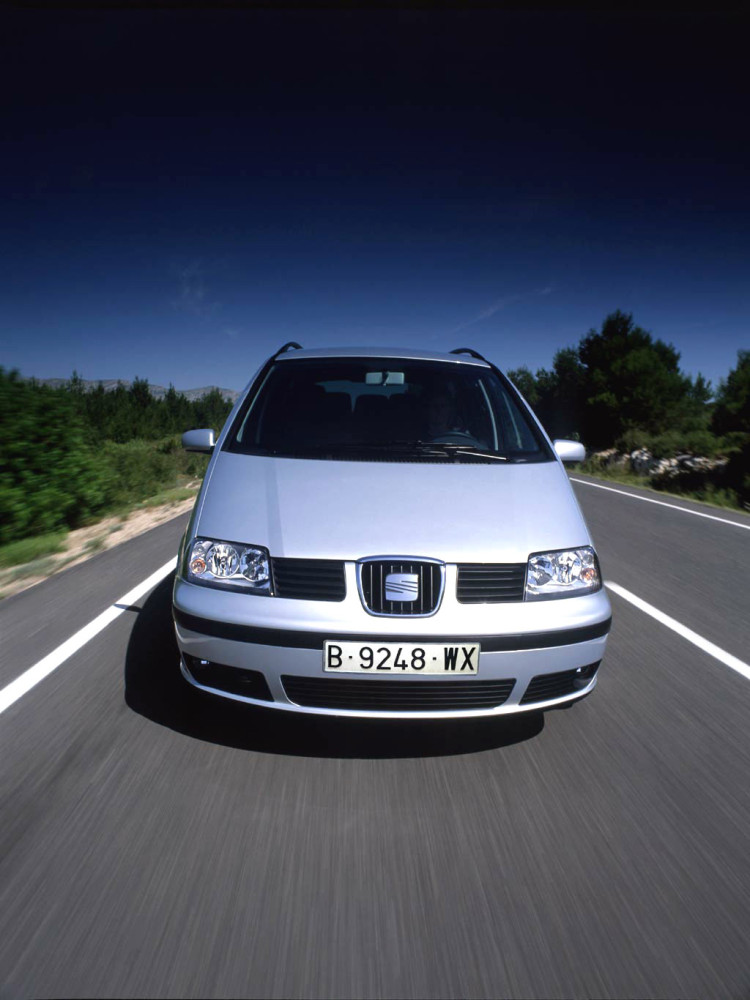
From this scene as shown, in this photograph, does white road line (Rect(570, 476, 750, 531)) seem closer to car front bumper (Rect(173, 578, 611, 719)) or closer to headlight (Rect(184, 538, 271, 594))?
car front bumper (Rect(173, 578, 611, 719))

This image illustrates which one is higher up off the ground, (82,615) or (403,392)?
(403,392)

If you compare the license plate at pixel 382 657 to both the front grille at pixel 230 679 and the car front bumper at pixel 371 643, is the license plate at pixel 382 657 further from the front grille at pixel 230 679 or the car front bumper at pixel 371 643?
the front grille at pixel 230 679

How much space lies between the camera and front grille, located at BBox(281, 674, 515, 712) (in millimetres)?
2406

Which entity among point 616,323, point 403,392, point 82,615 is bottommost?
point 82,615

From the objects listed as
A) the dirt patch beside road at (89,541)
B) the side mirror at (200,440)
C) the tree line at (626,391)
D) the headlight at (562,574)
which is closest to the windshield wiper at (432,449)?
the headlight at (562,574)

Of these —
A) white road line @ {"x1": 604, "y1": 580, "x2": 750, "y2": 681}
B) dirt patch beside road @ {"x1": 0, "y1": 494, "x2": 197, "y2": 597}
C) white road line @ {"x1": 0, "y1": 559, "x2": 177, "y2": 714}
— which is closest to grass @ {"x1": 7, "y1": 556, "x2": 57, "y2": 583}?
dirt patch beside road @ {"x1": 0, "y1": 494, "x2": 197, "y2": 597}

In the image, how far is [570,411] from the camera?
64.8 metres

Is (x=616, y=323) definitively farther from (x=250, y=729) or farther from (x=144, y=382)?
(x=144, y=382)

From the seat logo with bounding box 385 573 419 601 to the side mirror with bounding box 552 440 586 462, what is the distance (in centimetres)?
192

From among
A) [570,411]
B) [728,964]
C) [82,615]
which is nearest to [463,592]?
[728,964]

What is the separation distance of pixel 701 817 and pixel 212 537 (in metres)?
2.15

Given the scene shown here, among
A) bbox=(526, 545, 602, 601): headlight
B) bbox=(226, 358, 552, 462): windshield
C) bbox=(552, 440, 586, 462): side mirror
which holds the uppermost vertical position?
bbox=(226, 358, 552, 462): windshield

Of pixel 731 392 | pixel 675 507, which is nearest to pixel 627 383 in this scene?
pixel 731 392

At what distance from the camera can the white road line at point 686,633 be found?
3.91 metres
